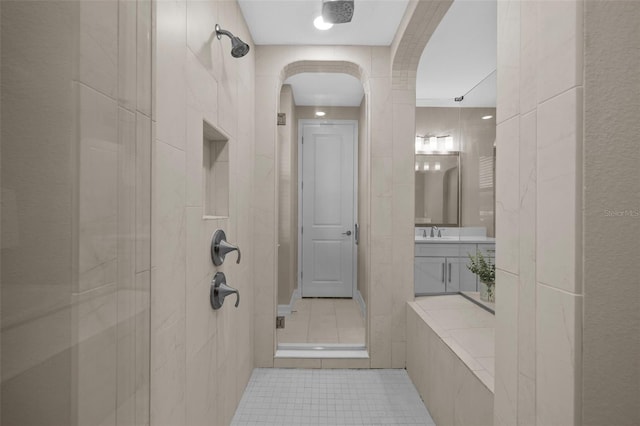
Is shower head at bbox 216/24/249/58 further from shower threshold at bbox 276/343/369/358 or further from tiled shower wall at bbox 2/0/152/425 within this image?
shower threshold at bbox 276/343/369/358

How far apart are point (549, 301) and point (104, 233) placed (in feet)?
2.98

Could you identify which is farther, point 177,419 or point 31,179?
point 177,419

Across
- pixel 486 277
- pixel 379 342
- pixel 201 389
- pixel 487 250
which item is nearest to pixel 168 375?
pixel 201 389

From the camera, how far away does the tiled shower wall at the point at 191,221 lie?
1.04 m

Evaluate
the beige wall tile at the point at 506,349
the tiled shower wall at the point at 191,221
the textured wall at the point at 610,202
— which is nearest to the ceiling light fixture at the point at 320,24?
the tiled shower wall at the point at 191,221

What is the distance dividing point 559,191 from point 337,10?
5.31ft

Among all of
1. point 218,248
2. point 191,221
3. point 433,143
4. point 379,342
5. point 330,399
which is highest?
point 433,143

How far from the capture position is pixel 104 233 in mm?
500

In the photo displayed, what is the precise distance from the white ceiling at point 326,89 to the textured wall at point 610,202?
3.02m

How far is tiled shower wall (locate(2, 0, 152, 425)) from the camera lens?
35 cm

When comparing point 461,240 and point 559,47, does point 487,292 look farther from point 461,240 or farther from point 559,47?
point 559,47

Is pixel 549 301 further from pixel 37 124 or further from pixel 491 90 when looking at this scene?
pixel 491 90

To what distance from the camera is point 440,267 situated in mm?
3590

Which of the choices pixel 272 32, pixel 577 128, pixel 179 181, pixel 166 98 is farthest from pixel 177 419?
pixel 272 32
